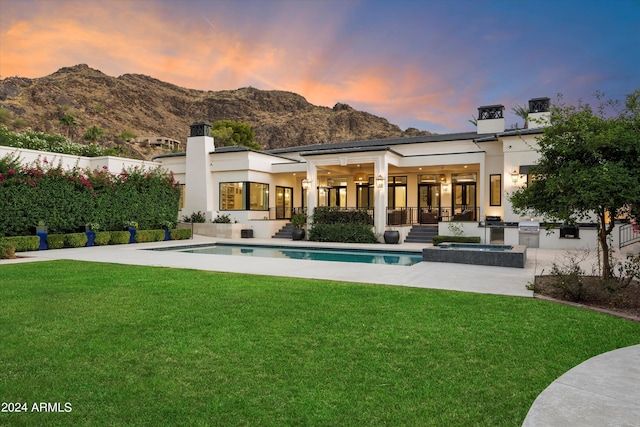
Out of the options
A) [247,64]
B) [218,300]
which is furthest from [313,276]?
[247,64]

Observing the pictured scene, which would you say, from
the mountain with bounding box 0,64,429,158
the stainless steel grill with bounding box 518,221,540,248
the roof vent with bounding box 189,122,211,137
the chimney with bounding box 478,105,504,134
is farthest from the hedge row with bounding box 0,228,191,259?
the mountain with bounding box 0,64,429,158

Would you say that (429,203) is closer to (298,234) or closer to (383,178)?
(383,178)

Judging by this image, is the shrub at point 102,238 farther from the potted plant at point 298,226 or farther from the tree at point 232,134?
the tree at point 232,134

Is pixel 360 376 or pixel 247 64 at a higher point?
pixel 247 64

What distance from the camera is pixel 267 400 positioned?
3.11m

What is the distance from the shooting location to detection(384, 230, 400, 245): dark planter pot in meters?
18.6

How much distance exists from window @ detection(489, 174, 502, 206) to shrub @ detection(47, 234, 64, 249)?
18435 mm

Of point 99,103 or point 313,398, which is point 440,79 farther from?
point 99,103

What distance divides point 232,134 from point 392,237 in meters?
38.2

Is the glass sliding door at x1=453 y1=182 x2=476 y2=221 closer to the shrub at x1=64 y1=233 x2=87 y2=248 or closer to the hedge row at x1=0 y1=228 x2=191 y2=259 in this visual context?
the hedge row at x1=0 y1=228 x2=191 y2=259

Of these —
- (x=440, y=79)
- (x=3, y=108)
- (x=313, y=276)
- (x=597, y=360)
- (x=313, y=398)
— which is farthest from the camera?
(x=3, y=108)

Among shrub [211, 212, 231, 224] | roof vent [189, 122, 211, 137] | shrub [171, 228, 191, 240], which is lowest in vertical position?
shrub [171, 228, 191, 240]

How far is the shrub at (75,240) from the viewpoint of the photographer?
52.6ft

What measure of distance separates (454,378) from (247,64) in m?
64.7
